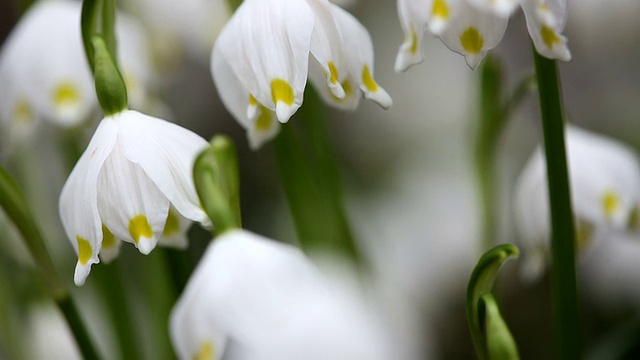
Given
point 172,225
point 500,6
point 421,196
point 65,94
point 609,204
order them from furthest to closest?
point 421,196 → point 65,94 → point 609,204 → point 172,225 → point 500,6

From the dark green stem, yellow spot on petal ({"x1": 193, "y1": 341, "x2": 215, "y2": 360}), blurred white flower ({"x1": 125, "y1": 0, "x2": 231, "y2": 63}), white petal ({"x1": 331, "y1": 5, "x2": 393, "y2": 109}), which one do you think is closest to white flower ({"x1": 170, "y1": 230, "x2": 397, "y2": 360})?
yellow spot on petal ({"x1": 193, "y1": 341, "x2": 215, "y2": 360})

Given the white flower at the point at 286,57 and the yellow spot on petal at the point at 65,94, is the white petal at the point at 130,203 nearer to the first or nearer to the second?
the white flower at the point at 286,57

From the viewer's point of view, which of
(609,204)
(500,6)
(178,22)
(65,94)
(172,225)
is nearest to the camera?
(500,6)

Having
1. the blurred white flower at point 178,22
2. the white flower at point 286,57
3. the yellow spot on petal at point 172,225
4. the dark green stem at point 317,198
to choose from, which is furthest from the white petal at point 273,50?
the blurred white flower at point 178,22

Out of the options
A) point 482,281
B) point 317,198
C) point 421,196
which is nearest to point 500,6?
point 482,281

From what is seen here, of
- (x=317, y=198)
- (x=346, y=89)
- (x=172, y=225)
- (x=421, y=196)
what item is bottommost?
(x=421, y=196)

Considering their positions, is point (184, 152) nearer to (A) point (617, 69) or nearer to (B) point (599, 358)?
(B) point (599, 358)

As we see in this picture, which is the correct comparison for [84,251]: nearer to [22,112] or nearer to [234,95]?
[234,95]
